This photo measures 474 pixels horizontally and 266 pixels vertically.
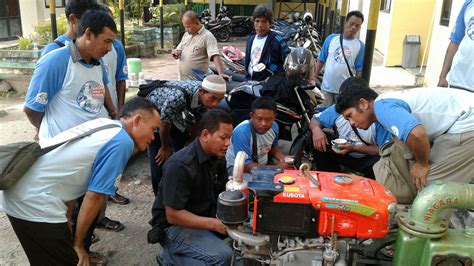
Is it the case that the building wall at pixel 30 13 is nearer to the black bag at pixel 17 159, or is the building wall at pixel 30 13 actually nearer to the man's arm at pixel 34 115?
the man's arm at pixel 34 115

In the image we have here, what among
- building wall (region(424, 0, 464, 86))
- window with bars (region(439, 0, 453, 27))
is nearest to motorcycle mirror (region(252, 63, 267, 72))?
building wall (region(424, 0, 464, 86))

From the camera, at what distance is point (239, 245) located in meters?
2.27

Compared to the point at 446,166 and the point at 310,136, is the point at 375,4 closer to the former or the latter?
the point at 310,136

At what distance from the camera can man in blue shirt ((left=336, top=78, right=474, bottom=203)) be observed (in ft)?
8.25

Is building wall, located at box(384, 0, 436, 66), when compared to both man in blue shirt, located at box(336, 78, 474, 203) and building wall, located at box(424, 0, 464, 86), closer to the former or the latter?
building wall, located at box(424, 0, 464, 86)

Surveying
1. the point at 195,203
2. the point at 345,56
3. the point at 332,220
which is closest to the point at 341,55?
the point at 345,56

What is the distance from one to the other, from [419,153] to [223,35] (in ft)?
50.3

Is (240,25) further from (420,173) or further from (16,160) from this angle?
(16,160)

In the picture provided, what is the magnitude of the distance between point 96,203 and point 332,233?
1.21 metres

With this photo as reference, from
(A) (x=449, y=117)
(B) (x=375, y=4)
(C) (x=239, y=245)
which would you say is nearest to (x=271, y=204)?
(C) (x=239, y=245)

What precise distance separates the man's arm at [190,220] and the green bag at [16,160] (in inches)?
31.5

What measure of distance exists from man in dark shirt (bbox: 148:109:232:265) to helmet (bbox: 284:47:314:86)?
1.75 metres

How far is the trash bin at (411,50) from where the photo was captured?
1038cm

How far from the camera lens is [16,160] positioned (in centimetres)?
213
